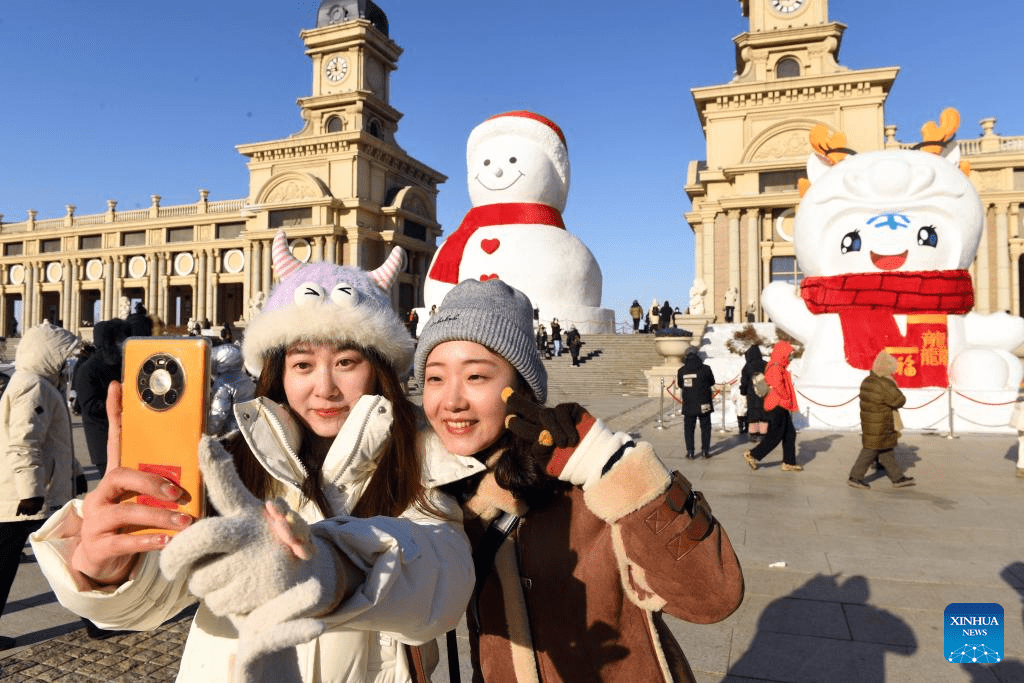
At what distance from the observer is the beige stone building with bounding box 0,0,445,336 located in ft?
113

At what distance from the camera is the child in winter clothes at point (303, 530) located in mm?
706

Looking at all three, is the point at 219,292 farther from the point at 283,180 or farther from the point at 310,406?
the point at 310,406

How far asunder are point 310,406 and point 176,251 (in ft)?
146

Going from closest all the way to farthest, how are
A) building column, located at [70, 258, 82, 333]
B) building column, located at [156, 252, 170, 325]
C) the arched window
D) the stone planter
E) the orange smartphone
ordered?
the orange smartphone → the stone planter → the arched window → building column, located at [156, 252, 170, 325] → building column, located at [70, 258, 82, 333]

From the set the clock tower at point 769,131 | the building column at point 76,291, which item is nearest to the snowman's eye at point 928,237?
the clock tower at point 769,131

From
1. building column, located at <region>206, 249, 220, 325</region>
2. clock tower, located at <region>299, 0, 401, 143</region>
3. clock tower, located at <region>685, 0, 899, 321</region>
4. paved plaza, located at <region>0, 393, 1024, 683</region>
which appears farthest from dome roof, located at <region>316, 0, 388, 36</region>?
paved plaza, located at <region>0, 393, 1024, 683</region>

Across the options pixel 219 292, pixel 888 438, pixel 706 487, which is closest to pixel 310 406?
pixel 706 487

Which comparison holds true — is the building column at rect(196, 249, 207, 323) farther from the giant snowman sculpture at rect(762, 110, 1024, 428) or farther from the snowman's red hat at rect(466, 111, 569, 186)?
the giant snowman sculpture at rect(762, 110, 1024, 428)

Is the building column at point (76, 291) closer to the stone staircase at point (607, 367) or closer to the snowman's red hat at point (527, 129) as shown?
the snowman's red hat at point (527, 129)

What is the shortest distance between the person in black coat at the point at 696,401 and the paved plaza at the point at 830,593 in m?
1.28

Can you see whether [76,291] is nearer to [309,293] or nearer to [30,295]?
[30,295]

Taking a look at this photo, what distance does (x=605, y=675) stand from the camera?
4.41ft

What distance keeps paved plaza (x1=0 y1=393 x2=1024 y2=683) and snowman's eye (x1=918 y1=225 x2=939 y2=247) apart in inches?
190

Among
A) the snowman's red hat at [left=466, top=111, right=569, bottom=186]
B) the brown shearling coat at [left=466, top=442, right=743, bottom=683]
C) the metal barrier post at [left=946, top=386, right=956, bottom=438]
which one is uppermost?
the snowman's red hat at [left=466, top=111, right=569, bottom=186]
